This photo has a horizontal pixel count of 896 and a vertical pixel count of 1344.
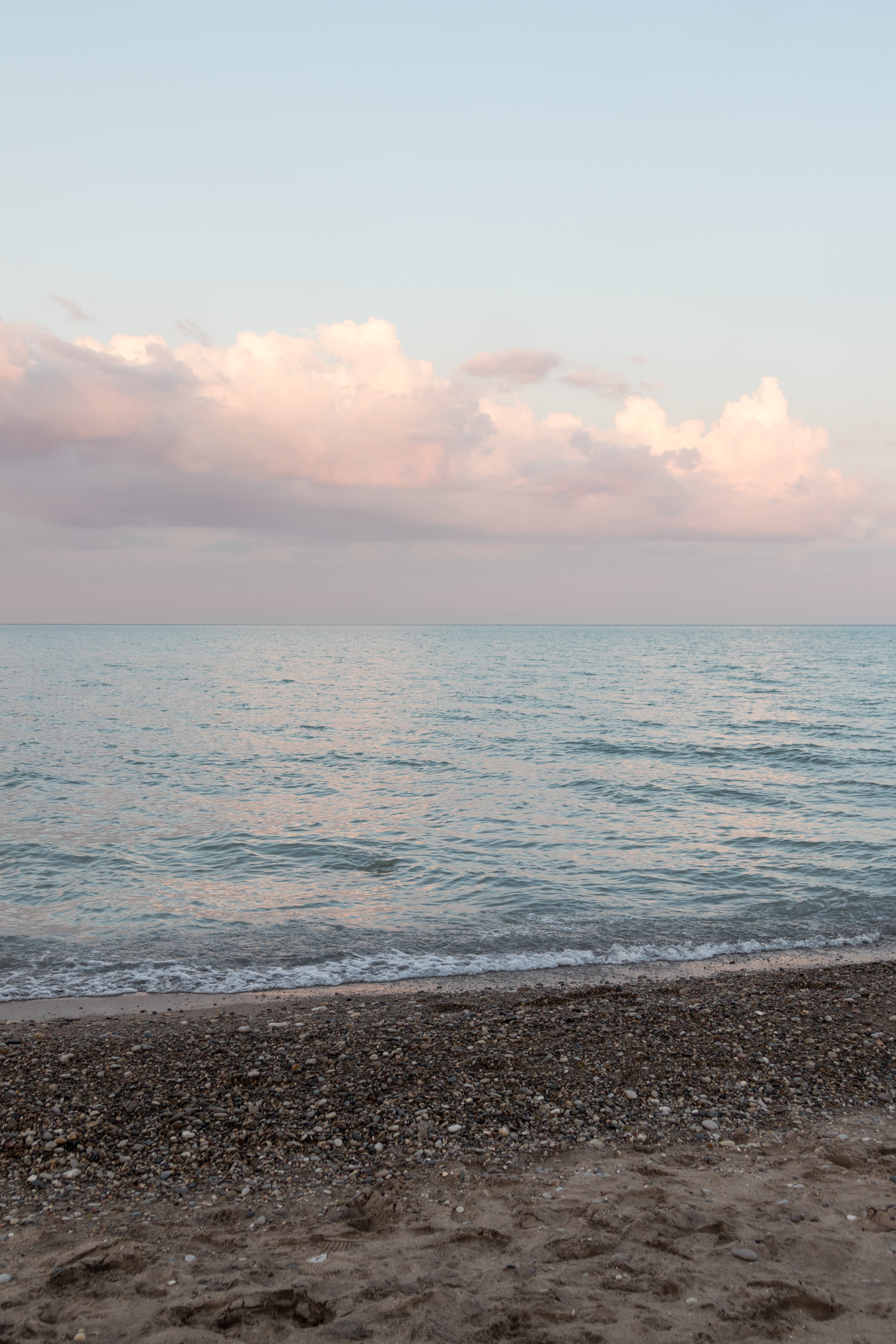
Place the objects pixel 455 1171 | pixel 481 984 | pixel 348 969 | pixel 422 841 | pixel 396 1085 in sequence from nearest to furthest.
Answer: pixel 455 1171, pixel 396 1085, pixel 481 984, pixel 348 969, pixel 422 841

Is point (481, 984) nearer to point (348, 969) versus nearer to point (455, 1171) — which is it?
point (348, 969)

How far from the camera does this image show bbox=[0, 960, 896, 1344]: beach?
4.26 meters

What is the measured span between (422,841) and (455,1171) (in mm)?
12254

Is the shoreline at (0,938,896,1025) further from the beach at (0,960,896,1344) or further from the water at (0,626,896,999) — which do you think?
the beach at (0,960,896,1344)

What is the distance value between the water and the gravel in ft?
7.57

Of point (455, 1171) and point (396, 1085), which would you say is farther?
point (396, 1085)

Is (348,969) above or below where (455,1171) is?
below

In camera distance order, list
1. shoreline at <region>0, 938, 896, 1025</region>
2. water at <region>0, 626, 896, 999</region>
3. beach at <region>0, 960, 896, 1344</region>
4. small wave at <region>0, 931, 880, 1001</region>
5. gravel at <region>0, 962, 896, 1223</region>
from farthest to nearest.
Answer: water at <region>0, 626, 896, 999</region>
small wave at <region>0, 931, 880, 1001</region>
shoreline at <region>0, 938, 896, 1025</region>
gravel at <region>0, 962, 896, 1223</region>
beach at <region>0, 960, 896, 1344</region>

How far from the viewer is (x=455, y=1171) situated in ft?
19.0

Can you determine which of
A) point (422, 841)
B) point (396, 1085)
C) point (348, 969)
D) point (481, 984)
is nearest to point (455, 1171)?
point (396, 1085)

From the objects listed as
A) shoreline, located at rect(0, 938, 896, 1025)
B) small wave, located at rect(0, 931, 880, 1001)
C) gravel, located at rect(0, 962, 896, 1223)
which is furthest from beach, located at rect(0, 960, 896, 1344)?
small wave, located at rect(0, 931, 880, 1001)

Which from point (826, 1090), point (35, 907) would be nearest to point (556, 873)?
point (826, 1090)

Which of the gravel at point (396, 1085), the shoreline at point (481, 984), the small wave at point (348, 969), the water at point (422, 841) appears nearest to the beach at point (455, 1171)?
the gravel at point (396, 1085)

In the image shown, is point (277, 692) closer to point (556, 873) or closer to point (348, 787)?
point (348, 787)
